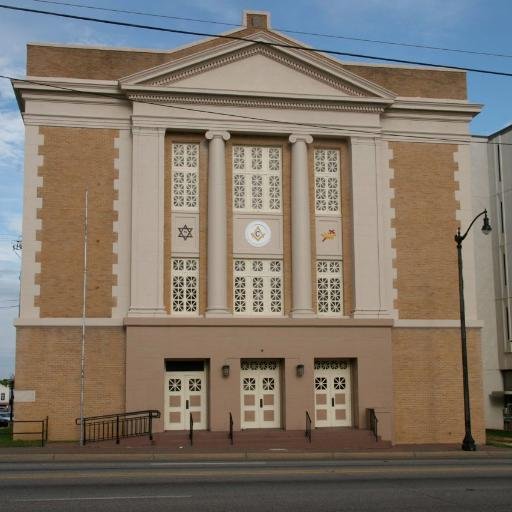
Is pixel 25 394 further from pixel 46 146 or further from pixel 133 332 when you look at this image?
pixel 46 146

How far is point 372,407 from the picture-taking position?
3077cm

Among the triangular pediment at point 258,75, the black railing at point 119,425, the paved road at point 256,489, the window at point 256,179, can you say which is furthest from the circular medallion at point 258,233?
the paved road at point 256,489

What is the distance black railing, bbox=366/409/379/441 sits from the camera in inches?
1177

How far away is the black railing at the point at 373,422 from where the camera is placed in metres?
29.9

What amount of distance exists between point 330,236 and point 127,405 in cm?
1013

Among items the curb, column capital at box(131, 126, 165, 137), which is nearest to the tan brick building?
column capital at box(131, 126, 165, 137)

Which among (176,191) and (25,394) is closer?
(25,394)

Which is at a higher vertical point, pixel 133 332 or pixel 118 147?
pixel 118 147

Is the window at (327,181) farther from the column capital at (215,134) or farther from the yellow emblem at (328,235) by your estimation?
the column capital at (215,134)

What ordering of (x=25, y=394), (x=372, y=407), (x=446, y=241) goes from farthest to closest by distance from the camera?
(x=446, y=241), (x=372, y=407), (x=25, y=394)

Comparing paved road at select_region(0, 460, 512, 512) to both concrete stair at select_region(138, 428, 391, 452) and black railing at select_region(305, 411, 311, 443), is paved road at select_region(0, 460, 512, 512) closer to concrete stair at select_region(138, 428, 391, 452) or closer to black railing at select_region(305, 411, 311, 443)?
concrete stair at select_region(138, 428, 391, 452)

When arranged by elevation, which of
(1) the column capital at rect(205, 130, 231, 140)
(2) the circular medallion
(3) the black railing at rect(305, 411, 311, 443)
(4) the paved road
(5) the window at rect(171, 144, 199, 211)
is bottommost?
(4) the paved road

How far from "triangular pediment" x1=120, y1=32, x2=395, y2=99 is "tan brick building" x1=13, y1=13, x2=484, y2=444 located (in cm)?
6

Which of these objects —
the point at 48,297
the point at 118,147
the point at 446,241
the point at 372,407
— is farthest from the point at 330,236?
the point at 48,297
